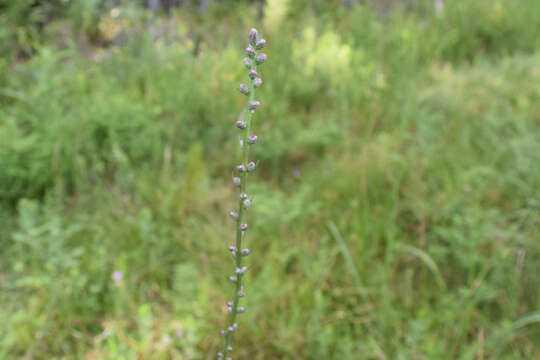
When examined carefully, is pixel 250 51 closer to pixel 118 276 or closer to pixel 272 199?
pixel 118 276

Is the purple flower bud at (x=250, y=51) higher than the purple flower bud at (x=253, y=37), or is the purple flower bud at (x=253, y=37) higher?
the purple flower bud at (x=253, y=37)

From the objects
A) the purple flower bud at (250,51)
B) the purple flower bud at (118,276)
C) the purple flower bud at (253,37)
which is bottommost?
the purple flower bud at (118,276)

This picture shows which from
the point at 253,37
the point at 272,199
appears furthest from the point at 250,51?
the point at 272,199

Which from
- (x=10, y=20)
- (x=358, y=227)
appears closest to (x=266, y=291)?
(x=358, y=227)

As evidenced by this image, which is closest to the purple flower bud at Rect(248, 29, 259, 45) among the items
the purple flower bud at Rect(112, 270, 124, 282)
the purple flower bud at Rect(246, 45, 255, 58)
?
the purple flower bud at Rect(246, 45, 255, 58)

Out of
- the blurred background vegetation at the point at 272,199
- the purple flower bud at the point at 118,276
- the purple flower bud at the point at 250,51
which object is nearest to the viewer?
the purple flower bud at the point at 250,51

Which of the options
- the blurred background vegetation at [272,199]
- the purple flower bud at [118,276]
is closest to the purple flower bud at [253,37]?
the blurred background vegetation at [272,199]

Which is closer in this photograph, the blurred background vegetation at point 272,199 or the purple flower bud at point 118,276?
the blurred background vegetation at point 272,199

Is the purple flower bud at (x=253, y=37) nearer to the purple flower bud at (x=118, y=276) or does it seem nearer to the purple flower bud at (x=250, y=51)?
the purple flower bud at (x=250, y=51)

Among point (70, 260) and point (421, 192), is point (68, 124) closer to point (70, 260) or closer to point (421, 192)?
point (70, 260)
